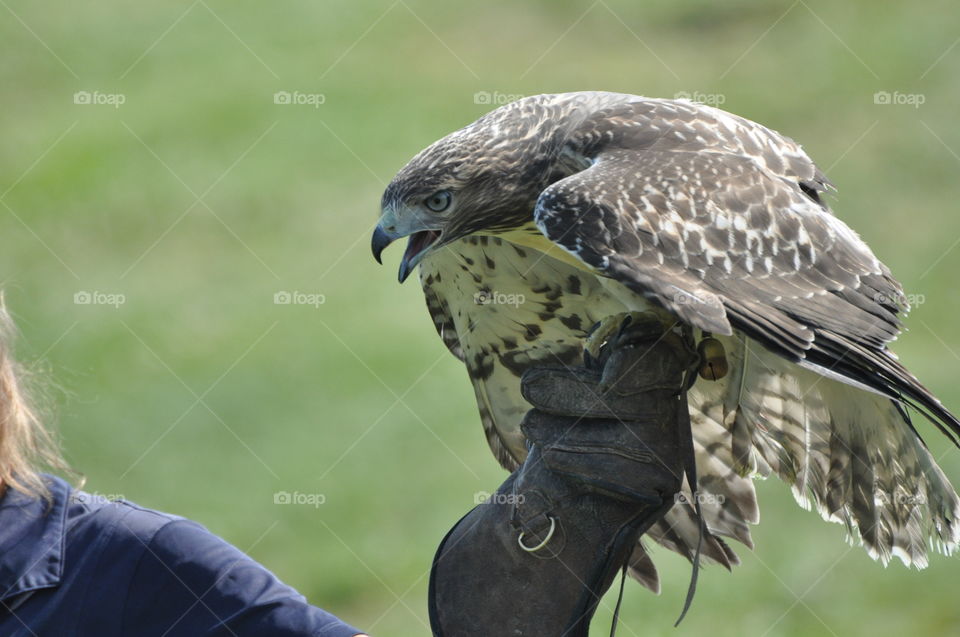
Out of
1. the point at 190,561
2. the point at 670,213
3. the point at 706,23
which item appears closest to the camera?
the point at 190,561

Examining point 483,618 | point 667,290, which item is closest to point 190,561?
point 483,618

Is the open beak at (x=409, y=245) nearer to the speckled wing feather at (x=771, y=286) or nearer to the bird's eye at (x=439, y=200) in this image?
the bird's eye at (x=439, y=200)

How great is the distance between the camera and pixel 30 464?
12.7ft

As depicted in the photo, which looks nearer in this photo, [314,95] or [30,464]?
[30,464]

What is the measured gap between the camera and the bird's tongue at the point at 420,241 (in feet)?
15.8

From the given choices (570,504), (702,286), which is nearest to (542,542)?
(570,504)

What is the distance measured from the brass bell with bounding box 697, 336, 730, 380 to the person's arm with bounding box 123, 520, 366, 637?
1488 millimetres

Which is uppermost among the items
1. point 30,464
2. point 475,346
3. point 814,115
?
point 30,464

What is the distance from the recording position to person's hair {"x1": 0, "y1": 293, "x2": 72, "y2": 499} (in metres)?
3.74

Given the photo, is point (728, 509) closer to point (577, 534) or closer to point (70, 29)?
point (577, 534)

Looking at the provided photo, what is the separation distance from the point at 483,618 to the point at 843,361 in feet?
4.29

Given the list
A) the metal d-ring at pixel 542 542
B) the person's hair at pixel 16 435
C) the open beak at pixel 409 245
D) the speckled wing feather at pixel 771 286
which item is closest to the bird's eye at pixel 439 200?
the open beak at pixel 409 245

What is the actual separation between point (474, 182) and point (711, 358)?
42.1 inches

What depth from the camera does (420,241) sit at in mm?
4891
